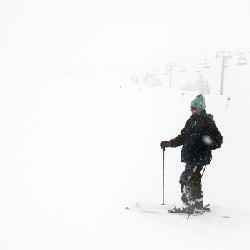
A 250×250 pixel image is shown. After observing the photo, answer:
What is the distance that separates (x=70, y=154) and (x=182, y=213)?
5.80 m

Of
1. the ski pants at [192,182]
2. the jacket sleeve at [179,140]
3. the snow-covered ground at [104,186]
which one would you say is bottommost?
the snow-covered ground at [104,186]

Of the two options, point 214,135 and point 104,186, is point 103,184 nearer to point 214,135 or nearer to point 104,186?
point 104,186

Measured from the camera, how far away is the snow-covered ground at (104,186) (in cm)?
565

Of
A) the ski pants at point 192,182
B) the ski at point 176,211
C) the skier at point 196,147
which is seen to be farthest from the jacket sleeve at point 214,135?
the ski at point 176,211

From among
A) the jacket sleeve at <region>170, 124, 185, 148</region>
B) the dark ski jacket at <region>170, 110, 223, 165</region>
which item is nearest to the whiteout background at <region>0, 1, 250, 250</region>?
the dark ski jacket at <region>170, 110, 223, 165</region>

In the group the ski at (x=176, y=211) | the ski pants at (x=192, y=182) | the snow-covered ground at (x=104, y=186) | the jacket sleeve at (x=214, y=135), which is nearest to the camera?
the snow-covered ground at (x=104, y=186)

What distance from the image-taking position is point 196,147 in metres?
6.51

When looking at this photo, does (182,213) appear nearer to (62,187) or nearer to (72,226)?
(72,226)

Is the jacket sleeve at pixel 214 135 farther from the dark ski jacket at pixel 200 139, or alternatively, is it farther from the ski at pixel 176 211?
the ski at pixel 176 211

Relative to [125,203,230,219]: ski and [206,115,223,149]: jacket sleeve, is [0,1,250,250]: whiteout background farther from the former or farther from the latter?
[206,115,223,149]: jacket sleeve

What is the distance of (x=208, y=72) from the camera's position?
115812 millimetres

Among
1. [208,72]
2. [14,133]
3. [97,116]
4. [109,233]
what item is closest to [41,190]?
[109,233]

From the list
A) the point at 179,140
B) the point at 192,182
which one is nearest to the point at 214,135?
the point at 179,140

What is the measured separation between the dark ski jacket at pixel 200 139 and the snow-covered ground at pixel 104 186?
112cm
